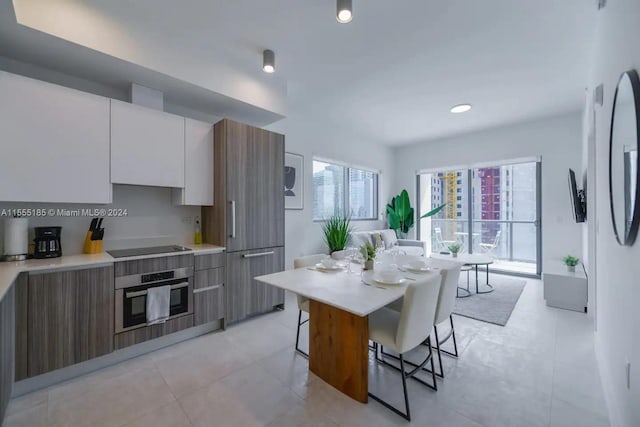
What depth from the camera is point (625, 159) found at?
1.26 metres

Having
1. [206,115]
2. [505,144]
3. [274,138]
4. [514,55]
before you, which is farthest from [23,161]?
[505,144]

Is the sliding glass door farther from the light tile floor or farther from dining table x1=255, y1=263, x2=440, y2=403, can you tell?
dining table x1=255, y1=263, x2=440, y2=403

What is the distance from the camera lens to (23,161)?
1.93 meters

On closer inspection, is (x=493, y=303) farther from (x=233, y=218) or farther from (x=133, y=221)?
(x=133, y=221)

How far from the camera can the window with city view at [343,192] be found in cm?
477

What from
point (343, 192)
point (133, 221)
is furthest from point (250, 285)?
point (343, 192)

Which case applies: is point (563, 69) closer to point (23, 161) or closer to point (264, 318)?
point (264, 318)

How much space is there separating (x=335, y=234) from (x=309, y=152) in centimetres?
149

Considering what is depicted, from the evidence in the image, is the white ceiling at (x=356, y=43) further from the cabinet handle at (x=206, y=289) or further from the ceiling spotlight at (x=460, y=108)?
the cabinet handle at (x=206, y=289)

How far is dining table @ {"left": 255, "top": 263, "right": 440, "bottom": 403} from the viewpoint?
166 centimetres

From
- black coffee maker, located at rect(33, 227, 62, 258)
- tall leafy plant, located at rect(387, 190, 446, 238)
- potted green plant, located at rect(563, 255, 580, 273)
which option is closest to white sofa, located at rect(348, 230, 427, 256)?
tall leafy plant, located at rect(387, 190, 446, 238)

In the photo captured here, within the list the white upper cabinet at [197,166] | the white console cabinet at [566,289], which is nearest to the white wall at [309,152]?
the white upper cabinet at [197,166]

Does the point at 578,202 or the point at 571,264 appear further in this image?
the point at 571,264

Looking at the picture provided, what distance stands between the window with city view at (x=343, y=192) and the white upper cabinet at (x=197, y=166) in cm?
202
